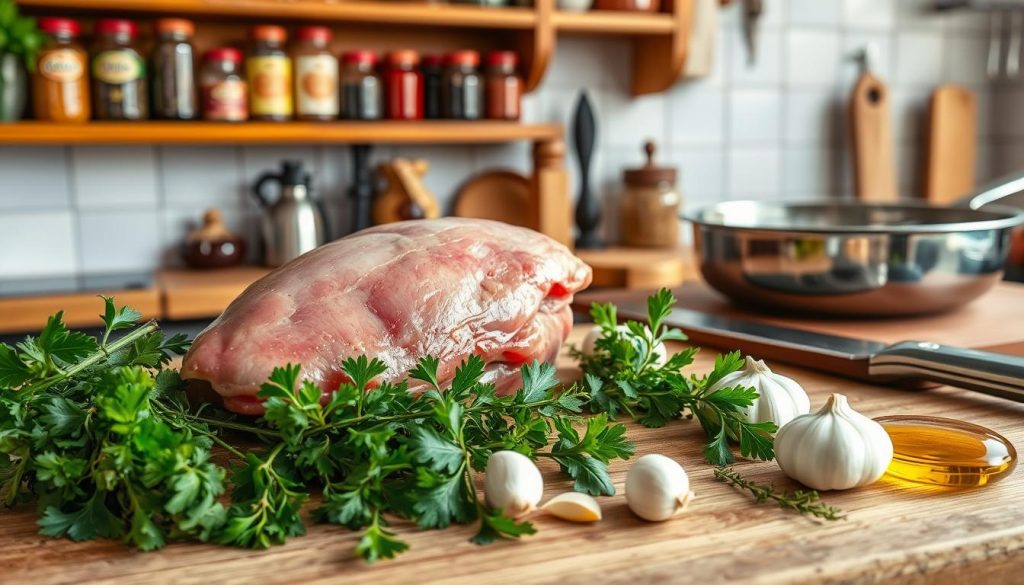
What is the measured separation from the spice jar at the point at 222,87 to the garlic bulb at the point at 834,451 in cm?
166

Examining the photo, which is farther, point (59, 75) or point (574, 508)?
point (59, 75)

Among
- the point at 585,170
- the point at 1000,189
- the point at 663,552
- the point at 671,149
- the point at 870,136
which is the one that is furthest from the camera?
the point at 870,136

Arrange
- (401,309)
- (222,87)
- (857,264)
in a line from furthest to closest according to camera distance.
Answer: (222,87)
(857,264)
(401,309)

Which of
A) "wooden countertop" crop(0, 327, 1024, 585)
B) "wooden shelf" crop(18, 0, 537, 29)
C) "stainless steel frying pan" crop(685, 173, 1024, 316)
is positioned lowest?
"wooden countertop" crop(0, 327, 1024, 585)

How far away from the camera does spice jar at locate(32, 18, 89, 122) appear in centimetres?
190

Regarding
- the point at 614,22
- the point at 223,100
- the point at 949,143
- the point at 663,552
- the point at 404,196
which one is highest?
the point at 614,22

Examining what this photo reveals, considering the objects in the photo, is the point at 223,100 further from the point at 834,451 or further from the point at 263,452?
the point at 834,451

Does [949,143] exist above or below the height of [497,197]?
above

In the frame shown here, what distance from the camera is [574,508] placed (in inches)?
Answer: 22.7

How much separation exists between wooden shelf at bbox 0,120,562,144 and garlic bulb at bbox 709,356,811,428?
1.49 m

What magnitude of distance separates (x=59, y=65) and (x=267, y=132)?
0.42 metres

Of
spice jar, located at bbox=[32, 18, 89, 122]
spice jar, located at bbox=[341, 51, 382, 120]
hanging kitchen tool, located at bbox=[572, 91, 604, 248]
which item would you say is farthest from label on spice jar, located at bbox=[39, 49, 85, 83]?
hanging kitchen tool, located at bbox=[572, 91, 604, 248]

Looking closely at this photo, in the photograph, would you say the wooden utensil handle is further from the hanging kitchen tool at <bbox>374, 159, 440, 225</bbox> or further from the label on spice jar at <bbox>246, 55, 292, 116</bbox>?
the label on spice jar at <bbox>246, 55, 292, 116</bbox>

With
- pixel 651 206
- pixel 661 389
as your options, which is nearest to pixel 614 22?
pixel 651 206
